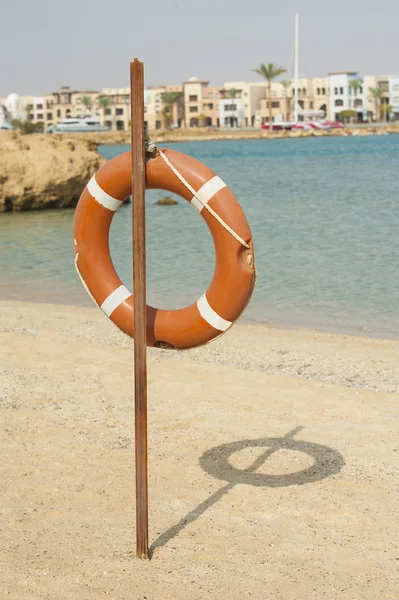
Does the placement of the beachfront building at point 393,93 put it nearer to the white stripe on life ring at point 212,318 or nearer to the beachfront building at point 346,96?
the beachfront building at point 346,96

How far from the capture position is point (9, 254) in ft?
51.4

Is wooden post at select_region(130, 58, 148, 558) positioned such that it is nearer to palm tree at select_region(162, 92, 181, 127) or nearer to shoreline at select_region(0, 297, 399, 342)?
shoreline at select_region(0, 297, 399, 342)

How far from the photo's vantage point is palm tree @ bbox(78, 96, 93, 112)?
12381 centimetres

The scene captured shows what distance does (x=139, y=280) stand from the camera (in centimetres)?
369

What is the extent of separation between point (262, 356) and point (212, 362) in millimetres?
493

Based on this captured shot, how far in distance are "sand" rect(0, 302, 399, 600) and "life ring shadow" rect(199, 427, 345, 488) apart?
0.04 ft

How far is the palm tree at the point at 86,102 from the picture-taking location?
124m

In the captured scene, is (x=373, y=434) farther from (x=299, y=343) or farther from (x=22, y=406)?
(x=299, y=343)

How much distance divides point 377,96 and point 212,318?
118271 mm

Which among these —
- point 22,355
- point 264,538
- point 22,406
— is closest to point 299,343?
point 22,355

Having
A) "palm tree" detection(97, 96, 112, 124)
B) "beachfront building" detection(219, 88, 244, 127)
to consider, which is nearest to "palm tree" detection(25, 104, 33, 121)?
"palm tree" detection(97, 96, 112, 124)

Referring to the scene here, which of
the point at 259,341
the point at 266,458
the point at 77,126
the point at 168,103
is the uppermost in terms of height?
the point at 266,458

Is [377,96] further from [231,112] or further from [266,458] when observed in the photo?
[266,458]

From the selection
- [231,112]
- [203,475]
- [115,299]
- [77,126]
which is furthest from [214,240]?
[231,112]
